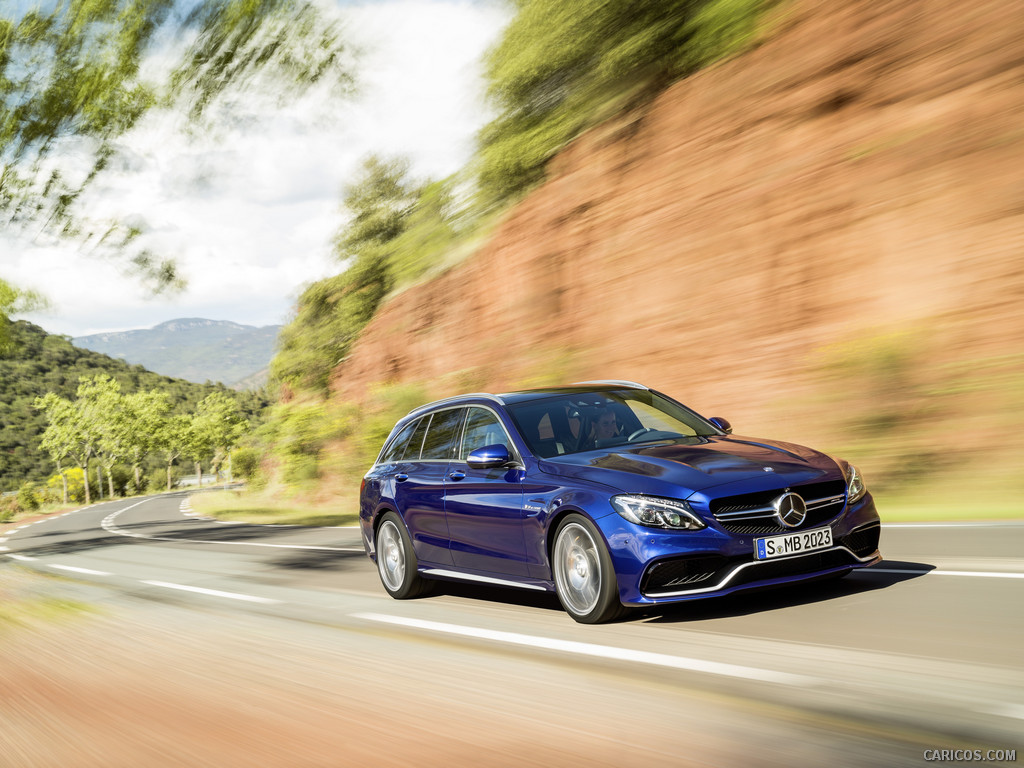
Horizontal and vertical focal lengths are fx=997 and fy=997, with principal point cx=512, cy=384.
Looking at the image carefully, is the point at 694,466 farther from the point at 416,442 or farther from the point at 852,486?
the point at 416,442

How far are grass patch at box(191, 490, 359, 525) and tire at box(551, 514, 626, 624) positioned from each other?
14120 mm

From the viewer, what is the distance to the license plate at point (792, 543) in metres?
5.53

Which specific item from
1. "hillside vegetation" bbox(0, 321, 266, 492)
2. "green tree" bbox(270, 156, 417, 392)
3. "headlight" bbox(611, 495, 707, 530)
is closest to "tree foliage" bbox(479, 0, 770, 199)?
"green tree" bbox(270, 156, 417, 392)

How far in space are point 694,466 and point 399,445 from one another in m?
3.65

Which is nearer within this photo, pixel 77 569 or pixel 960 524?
pixel 960 524

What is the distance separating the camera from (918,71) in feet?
52.1

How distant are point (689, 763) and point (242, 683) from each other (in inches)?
118

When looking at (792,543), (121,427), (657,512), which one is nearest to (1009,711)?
(792,543)

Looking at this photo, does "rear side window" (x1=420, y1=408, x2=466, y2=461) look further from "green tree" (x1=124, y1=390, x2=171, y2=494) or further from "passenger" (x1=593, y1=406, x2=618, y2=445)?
"green tree" (x1=124, y1=390, x2=171, y2=494)

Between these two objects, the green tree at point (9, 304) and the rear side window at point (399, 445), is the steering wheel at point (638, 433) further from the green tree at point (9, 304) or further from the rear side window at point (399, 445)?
the green tree at point (9, 304)

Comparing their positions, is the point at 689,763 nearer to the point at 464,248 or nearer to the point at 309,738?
the point at 309,738

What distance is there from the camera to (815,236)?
16.9 m

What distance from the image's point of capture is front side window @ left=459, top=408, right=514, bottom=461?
7.27 meters

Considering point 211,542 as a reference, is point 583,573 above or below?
above
